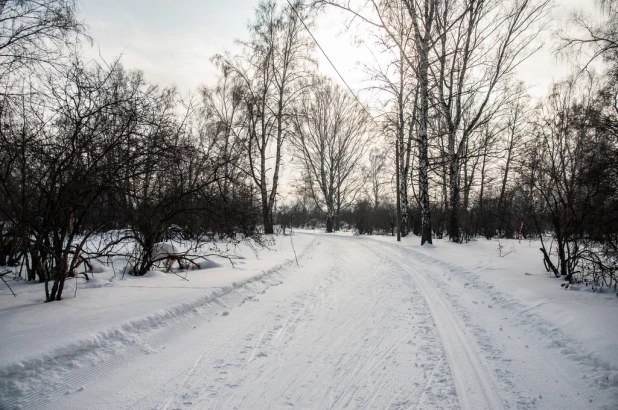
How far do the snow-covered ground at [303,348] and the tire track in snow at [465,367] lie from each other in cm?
2

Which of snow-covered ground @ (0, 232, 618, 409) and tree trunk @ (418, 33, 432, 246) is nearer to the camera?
snow-covered ground @ (0, 232, 618, 409)

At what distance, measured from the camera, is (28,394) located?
2578 mm

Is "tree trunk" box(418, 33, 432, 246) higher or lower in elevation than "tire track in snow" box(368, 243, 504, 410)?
higher

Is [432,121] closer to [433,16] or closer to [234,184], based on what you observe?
[433,16]

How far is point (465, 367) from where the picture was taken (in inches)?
126

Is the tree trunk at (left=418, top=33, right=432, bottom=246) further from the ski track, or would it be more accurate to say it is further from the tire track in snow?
the tire track in snow

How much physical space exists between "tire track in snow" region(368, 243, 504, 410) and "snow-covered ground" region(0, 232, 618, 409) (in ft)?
0.05

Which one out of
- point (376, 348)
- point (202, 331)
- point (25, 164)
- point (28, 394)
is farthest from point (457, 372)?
point (25, 164)

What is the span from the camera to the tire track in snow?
265cm

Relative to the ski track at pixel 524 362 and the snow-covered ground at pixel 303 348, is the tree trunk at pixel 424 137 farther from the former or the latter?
the ski track at pixel 524 362

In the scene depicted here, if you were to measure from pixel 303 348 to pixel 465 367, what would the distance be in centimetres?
166

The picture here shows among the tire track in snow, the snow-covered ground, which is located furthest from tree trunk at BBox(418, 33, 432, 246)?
the tire track in snow

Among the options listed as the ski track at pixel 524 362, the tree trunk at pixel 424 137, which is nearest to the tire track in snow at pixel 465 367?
the ski track at pixel 524 362

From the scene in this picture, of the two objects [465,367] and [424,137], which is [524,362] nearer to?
[465,367]
